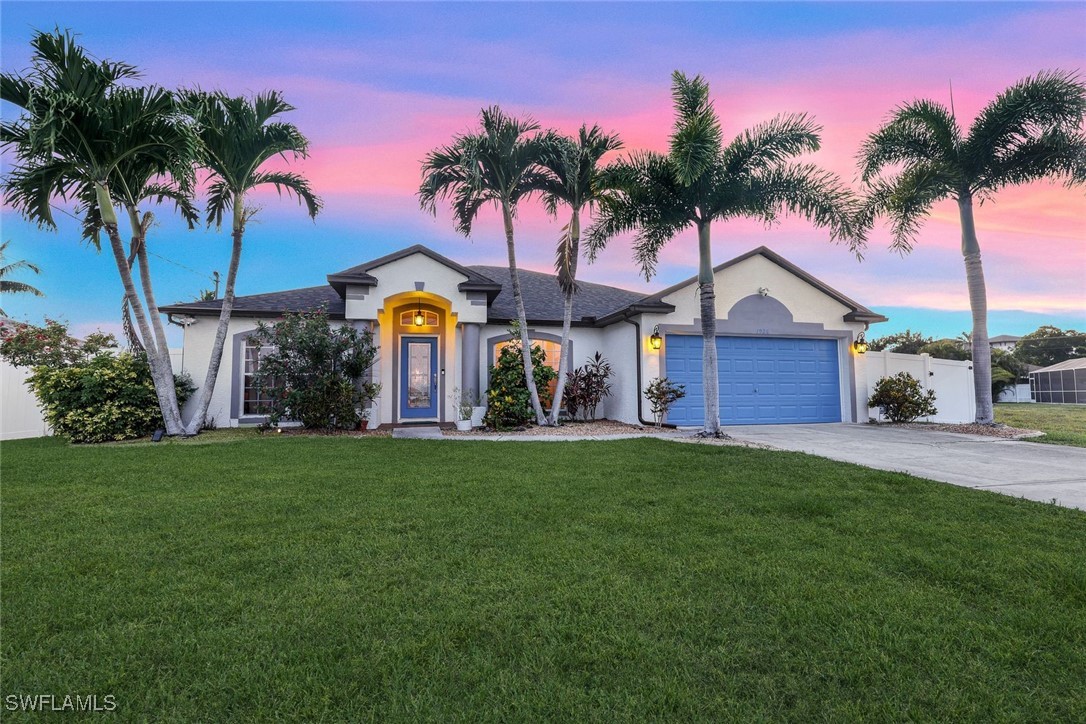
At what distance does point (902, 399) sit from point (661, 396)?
644 cm

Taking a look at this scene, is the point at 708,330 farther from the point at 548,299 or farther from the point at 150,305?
the point at 150,305

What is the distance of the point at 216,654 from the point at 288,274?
719 inches

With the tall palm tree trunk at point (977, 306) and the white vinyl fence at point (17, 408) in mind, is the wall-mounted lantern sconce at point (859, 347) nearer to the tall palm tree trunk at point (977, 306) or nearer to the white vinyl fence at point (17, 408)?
the tall palm tree trunk at point (977, 306)

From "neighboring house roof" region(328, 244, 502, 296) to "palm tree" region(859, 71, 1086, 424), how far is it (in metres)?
9.35

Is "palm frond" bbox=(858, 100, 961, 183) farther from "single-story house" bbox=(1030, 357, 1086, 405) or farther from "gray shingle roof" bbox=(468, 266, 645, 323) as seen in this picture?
"single-story house" bbox=(1030, 357, 1086, 405)

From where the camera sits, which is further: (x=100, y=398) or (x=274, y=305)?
(x=274, y=305)

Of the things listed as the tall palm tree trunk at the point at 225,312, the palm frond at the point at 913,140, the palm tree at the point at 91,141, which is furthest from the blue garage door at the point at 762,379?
the palm tree at the point at 91,141

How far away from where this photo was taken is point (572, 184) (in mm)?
10367

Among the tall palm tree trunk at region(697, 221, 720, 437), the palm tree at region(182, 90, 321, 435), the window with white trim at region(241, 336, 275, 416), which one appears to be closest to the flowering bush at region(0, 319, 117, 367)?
the window with white trim at region(241, 336, 275, 416)

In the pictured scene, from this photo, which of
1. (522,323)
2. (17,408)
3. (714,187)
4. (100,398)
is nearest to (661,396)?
(522,323)

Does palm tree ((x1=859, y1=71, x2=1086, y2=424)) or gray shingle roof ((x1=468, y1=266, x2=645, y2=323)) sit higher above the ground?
palm tree ((x1=859, y1=71, x2=1086, y2=424))

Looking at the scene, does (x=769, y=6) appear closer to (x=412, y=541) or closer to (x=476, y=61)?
(x=476, y=61)

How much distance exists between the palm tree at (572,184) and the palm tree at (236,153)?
5348 mm

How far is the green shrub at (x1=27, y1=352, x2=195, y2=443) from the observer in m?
9.73
